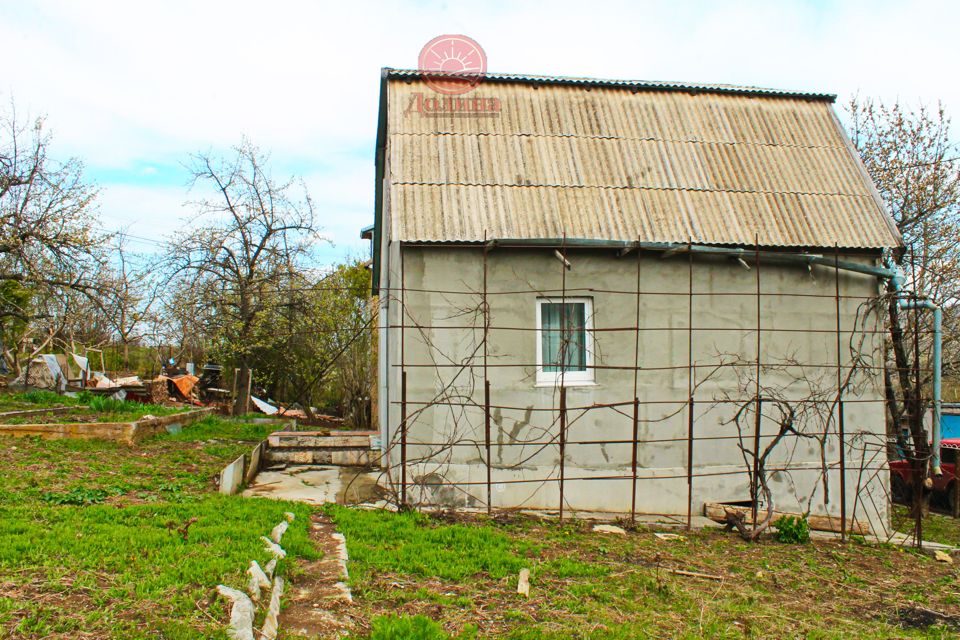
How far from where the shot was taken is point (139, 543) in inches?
225

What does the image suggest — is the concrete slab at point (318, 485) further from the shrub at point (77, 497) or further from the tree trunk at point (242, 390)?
the tree trunk at point (242, 390)

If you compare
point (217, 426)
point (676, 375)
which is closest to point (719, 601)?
point (676, 375)

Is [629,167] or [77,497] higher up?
[629,167]

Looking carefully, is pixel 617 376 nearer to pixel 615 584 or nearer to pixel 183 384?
pixel 615 584

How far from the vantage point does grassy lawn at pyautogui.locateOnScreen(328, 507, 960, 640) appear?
5332 millimetres

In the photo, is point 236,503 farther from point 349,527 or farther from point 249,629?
point 249,629

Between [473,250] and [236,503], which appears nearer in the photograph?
[236,503]

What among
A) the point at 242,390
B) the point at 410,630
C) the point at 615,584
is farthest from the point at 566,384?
the point at 242,390

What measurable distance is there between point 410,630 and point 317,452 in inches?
289

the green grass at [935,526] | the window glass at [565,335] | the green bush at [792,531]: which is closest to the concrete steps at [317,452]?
the window glass at [565,335]

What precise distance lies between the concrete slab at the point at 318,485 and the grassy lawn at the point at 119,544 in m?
0.71

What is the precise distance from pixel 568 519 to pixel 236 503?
3.90 meters

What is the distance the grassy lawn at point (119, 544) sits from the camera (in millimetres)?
4219

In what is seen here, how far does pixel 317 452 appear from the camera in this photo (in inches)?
463
